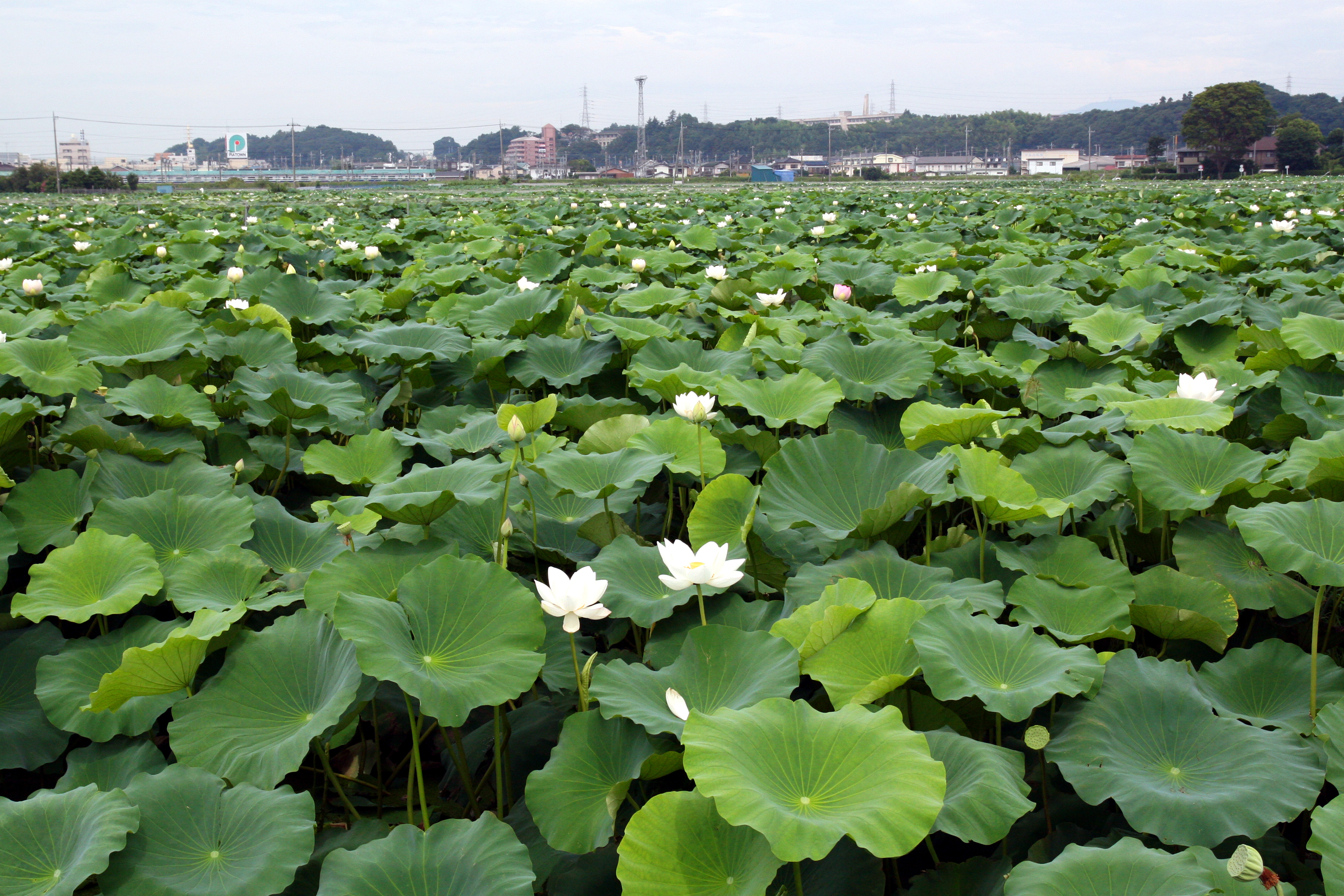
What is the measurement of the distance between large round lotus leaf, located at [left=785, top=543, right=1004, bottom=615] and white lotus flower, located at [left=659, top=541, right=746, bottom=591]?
0.17 meters

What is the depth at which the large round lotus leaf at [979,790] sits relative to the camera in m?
1.00

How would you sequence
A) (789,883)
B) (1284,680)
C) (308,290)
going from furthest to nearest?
(308,290) → (1284,680) → (789,883)

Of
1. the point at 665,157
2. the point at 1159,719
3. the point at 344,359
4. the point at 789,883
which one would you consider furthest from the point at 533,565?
the point at 665,157

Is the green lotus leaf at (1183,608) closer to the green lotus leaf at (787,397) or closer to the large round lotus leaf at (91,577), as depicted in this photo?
the green lotus leaf at (787,397)

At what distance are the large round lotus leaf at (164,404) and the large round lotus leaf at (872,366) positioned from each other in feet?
5.51

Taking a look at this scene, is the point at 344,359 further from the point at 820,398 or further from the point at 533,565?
the point at 820,398

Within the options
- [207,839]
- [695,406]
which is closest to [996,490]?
[695,406]

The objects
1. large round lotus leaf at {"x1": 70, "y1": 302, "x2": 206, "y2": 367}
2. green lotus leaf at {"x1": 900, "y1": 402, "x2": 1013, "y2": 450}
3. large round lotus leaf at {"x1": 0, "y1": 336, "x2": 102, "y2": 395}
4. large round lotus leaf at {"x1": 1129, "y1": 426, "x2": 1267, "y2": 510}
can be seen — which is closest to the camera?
large round lotus leaf at {"x1": 1129, "y1": 426, "x2": 1267, "y2": 510}

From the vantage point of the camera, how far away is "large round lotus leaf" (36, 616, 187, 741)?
4.51 feet

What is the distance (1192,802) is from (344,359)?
290cm

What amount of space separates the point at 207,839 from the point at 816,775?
0.80 m

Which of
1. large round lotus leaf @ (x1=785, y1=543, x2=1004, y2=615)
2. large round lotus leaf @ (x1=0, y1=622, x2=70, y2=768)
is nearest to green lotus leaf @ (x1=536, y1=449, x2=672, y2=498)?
large round lotus leaf @ (x1=785, y1=543, x2=1004, y2=615)

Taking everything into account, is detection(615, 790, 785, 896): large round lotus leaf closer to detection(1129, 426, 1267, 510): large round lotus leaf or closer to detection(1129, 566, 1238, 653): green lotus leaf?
detection(1129, 566, 1238, 653): green lotus leaf

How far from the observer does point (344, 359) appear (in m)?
3.15
